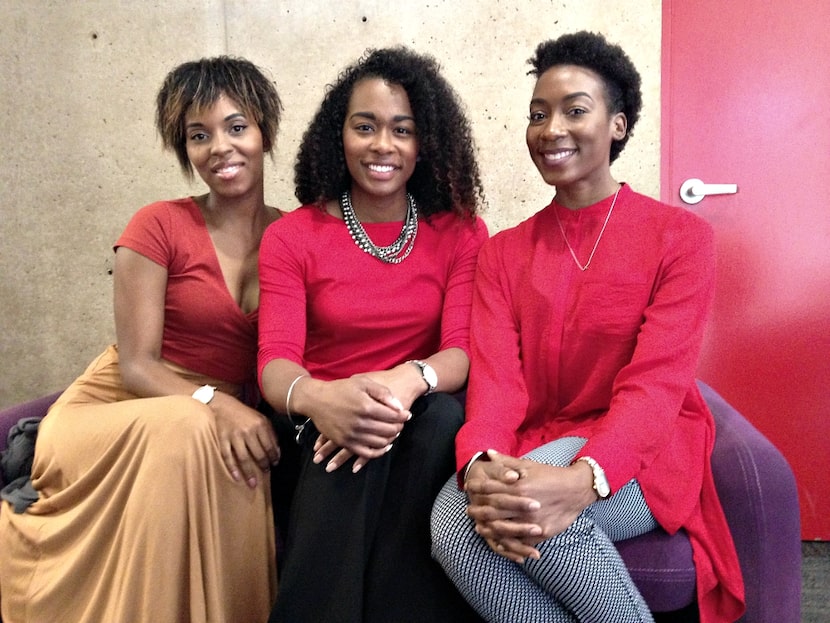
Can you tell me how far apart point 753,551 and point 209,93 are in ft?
4.95

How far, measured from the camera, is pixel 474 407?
130 cm

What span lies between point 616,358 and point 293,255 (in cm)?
73

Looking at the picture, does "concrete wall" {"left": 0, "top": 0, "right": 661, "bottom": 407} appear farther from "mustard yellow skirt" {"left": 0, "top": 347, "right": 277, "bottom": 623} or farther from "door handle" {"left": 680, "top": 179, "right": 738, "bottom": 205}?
"mustard yellow skirt" {"left": 0, "top": 347, "right": 277, "bottom": 623}

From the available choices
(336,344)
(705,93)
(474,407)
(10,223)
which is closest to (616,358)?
(474,407)

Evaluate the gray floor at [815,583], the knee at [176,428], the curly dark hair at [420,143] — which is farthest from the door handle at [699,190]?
the knee at [176,428]

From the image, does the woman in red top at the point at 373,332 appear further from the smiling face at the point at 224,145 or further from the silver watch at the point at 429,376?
the smiling face at the point at 224,145

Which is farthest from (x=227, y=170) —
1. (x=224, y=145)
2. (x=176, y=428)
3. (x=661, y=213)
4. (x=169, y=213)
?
→ (x=661, y=213)

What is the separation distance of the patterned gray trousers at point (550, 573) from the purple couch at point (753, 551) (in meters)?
0.08

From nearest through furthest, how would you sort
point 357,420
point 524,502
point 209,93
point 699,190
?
point 524,502 < point 357,420 < point 209,93 < point 699,190

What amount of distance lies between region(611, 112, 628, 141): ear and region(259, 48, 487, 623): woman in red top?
0.38m

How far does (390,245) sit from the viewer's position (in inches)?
60.3

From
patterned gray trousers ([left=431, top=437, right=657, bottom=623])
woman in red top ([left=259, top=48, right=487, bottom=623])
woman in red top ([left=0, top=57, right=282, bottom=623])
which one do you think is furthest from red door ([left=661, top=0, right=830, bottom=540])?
woman in red top ([left=0, top=57, right=282, bottom=623])

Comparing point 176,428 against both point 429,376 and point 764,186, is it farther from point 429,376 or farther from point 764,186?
point 764,186

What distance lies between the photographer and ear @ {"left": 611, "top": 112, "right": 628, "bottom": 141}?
1377 millimetres
